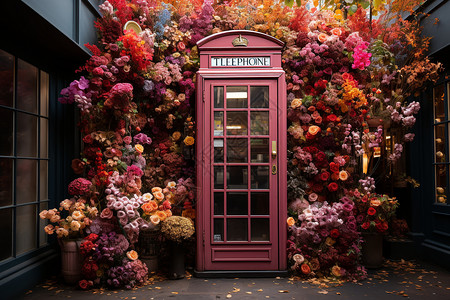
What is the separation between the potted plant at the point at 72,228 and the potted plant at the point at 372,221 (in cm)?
367

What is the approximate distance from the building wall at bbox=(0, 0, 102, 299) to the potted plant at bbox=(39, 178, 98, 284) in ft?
1.15

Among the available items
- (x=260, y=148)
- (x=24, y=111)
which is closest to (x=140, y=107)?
(x=24, y=111)

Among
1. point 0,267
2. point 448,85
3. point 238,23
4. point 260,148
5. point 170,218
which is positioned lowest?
point 0,267

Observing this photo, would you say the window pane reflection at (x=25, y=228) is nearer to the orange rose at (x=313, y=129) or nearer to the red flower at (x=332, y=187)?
the orange rose at (x=313, y=129)

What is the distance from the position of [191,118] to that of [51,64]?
210cm

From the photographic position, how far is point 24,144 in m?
4.18

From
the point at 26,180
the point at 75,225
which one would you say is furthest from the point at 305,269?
the point at 26,180

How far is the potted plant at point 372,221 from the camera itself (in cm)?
481

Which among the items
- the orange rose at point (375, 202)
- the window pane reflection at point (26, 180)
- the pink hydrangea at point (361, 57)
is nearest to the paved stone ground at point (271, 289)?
the orange rose at point (375, 202)

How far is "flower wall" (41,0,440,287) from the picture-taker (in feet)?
14.4

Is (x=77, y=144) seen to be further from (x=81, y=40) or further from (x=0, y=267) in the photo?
(x=0, y=267)

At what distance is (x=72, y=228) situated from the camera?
13.4 ft

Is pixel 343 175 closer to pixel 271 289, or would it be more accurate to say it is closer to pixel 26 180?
pixel 271 289

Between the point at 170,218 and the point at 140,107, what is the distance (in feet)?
6.05
